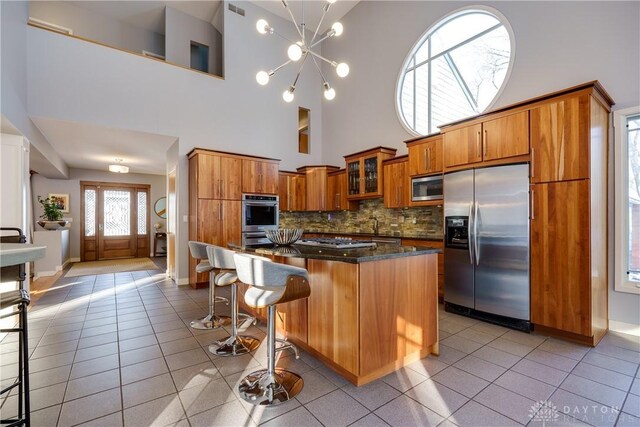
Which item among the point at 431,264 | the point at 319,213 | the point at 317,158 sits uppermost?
the point at 317,158

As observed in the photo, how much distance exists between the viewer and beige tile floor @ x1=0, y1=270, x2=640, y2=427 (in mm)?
1724

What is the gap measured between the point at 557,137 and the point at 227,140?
5067 millimetres

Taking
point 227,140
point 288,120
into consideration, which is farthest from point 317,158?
point 227,140

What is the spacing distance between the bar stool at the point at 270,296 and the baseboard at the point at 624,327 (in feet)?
10.8

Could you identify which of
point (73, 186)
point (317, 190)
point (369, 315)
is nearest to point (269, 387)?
point (369, 315)

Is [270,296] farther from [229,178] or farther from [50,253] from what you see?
[50,253]

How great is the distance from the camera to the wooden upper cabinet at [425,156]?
13.6ft

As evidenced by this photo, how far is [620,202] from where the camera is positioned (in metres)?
2.96

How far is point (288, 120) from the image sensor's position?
6617 millimetres

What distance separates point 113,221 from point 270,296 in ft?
28.5

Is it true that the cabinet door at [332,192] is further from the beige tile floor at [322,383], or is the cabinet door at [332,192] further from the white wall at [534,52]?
the beige tile floor at [322,383]

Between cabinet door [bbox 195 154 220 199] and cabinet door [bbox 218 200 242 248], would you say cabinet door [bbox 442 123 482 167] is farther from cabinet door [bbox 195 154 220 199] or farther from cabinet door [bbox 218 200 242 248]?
cabinet door [bbox 195 154 220 199]

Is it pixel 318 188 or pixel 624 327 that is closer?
pixel 624 327

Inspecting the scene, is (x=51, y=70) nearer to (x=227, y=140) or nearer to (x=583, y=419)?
(x=227, y=140)
